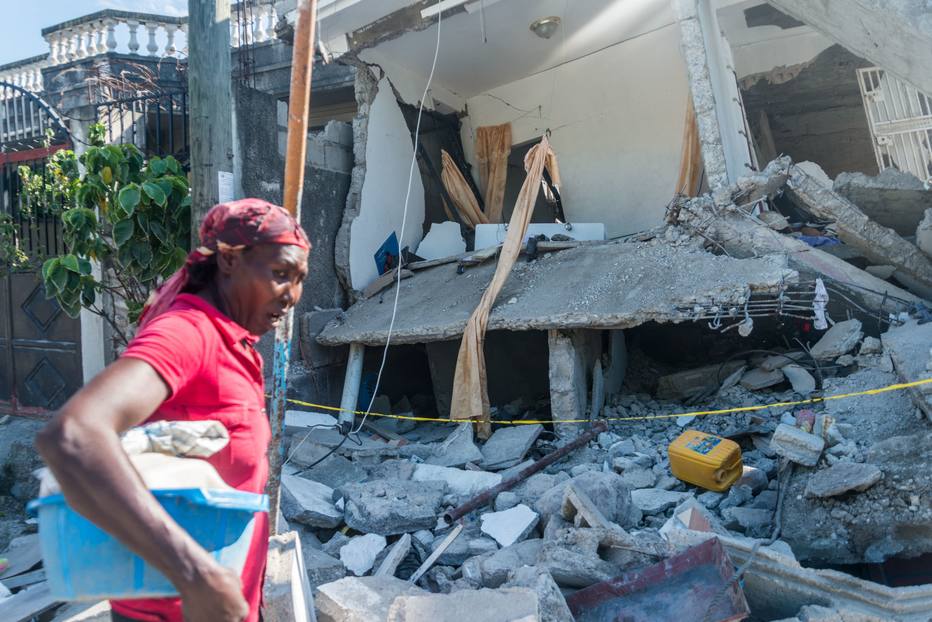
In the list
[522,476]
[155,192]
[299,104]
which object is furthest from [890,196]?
[155,192]

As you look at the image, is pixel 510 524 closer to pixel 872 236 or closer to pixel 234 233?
pixel 234 233

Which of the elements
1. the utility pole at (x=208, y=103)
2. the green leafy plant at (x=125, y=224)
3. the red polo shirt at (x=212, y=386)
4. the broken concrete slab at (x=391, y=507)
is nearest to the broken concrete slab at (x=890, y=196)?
the broken concrete slab at (x=391, y=507)

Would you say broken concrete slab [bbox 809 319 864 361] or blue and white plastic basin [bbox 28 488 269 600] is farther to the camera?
broken concrete slab [bbox 809 319 864 361]

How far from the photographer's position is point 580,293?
20.2 feet

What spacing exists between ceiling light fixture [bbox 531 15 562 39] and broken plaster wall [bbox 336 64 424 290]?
6.22 feet

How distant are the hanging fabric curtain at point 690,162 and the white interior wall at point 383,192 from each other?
3.27 meters

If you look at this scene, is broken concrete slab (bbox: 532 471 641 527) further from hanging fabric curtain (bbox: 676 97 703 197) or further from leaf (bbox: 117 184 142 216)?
hanging fabric curtain (bbox: 676 97 703 197)

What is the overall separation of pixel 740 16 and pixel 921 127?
2864mm

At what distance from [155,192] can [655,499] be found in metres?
4.18

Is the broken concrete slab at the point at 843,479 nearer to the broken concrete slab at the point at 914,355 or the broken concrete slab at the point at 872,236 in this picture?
the broken concrete slab at the point at 914,355

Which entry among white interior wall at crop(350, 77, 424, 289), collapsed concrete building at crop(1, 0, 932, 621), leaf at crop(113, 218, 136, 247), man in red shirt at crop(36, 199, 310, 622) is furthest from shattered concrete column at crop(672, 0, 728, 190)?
man in red shirt at crop(36, 199, 310, 622)

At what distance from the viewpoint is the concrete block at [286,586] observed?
2.61m

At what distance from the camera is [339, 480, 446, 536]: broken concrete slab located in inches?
167

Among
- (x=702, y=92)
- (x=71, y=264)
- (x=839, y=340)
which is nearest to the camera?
(x=71, y=264)
